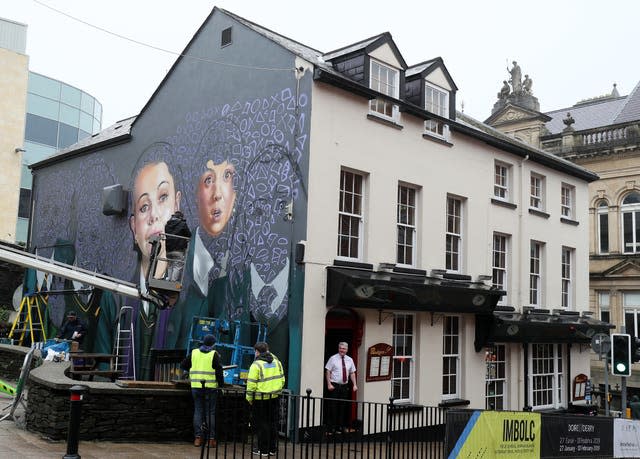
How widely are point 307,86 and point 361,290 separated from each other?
14.9 feet

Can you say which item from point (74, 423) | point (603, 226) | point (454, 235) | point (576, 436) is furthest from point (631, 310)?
point (74, 423)

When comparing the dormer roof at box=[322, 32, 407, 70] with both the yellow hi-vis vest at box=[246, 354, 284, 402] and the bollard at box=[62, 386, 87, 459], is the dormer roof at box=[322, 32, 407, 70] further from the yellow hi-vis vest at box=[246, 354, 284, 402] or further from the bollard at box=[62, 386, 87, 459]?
the bollard at box=[62, 386, 87, 459]

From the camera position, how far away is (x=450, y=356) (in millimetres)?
17969

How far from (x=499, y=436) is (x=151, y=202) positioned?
11.8m

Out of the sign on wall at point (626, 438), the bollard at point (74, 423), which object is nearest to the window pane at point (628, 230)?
the sign on wall at point (626, 438)

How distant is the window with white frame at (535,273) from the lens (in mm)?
21609

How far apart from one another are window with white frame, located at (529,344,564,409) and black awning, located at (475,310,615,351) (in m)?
0.68

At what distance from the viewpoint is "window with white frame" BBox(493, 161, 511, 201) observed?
20.4 metres

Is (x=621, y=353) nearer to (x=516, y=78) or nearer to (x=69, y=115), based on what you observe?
(x=516, y=78)

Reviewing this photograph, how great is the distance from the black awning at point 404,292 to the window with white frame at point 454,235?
23.3 inches

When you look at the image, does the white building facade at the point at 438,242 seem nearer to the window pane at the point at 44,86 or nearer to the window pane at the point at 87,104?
the window pane at the point at 44,86

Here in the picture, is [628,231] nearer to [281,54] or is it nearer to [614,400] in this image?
[614,400]

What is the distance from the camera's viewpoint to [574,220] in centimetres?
2361

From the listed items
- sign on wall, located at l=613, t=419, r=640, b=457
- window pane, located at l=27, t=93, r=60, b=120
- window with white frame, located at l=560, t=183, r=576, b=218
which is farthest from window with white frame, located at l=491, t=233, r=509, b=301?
window pane, located at l=27, t=93, r=60, b=120
